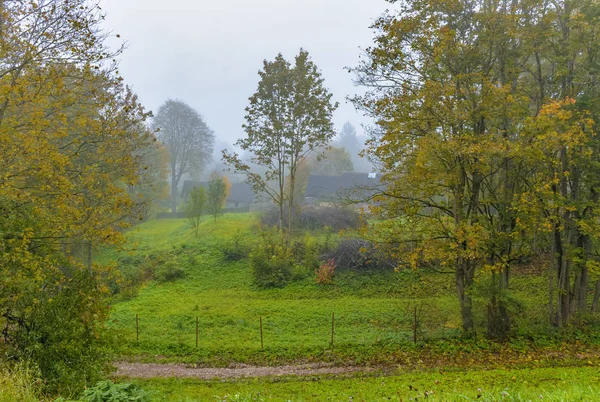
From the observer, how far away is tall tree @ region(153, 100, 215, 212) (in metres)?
49.8

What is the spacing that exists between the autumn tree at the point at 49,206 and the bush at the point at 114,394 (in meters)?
1.41

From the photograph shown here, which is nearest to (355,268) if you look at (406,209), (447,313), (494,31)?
(447,313)

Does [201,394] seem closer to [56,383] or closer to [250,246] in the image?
[56,383]

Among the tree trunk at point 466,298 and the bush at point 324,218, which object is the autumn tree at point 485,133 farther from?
the bush at point 324,218

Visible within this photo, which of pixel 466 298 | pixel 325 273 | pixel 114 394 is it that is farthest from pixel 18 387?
pixel 325 273

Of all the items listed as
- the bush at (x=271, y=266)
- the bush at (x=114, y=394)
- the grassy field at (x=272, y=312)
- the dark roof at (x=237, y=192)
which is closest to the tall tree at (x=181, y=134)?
the dark roof at (x=237, y=192)

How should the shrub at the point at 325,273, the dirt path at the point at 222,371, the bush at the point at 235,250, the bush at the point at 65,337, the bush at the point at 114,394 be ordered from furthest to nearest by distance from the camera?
the bush at the point at 235,250
the shrub at the point at 325,273
the dirt path at the point at 222,371
the bush at the point at 65,337
the bush at the point at 114,394

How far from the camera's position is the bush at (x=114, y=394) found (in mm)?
4984

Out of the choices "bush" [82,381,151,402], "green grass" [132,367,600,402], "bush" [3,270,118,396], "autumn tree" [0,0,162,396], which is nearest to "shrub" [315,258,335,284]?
"green grass" [132,367,600,402]

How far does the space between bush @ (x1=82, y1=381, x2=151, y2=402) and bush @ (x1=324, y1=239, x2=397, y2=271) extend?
1614 cm

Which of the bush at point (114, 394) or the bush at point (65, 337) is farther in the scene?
the bush at point (65, 337)

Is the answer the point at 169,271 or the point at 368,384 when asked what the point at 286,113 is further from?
the point at 368,384

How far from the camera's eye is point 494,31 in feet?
35.7

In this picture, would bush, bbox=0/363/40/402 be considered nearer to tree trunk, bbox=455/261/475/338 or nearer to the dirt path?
the dirt path
